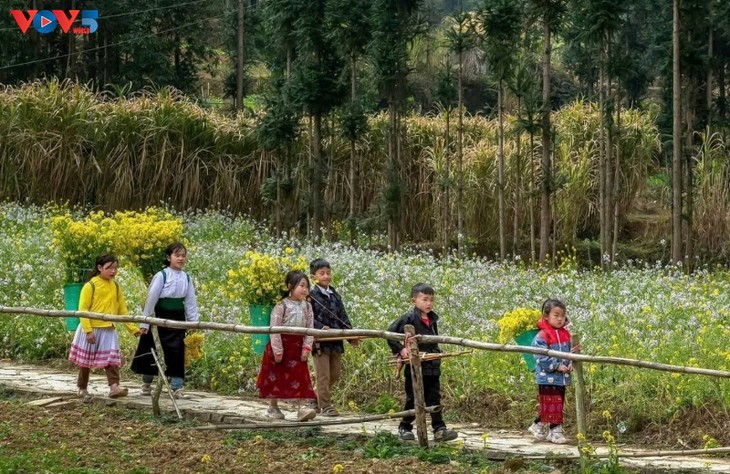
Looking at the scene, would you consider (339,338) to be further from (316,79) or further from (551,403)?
(316,79)

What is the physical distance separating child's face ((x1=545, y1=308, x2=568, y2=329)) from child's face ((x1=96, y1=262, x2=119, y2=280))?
315cm

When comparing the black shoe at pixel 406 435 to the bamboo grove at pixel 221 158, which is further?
the bamboo grove at pixel 221 158

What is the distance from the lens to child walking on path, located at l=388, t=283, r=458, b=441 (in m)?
7.10

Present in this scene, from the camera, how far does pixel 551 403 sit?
7113mm

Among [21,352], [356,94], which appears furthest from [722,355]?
[356,94]

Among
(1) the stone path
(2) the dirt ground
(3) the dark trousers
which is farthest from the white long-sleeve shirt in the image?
(3) the dark trousers

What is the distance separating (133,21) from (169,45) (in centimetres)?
101

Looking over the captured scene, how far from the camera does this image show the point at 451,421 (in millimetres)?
8000

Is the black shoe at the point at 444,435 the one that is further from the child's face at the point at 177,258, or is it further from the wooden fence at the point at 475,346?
the child's face at the point at 177,258

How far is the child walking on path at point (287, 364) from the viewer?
7762mm

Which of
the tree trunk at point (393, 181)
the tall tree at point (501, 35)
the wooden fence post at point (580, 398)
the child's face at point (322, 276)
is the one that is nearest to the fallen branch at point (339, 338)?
the child's face at point (322, 276)

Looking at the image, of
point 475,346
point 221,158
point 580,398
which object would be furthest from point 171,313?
point 221,158

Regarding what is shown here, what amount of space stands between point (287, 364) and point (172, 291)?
1.25m

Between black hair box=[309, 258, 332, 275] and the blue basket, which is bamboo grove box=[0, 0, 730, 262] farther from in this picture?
black hair box=[309, 258, 332, 275]
